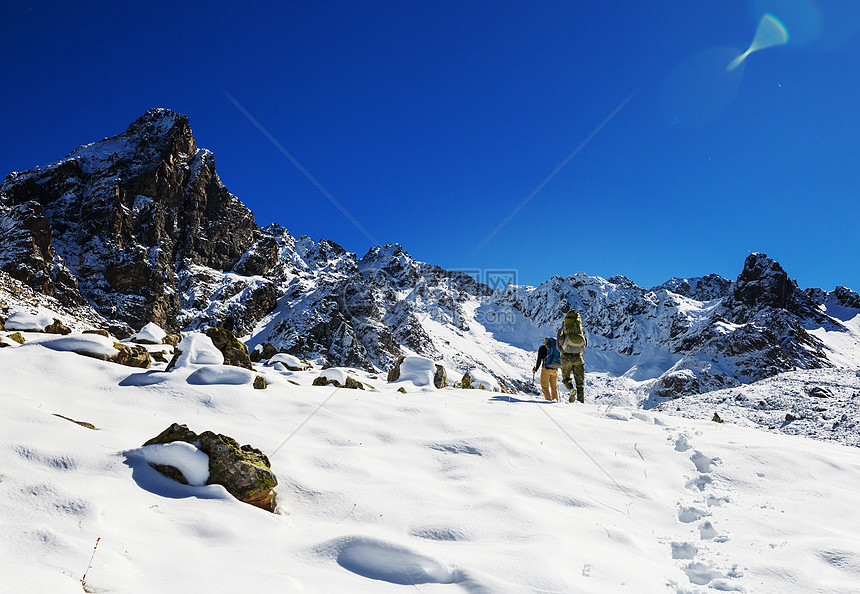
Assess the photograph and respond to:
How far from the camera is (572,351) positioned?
41.5 ft

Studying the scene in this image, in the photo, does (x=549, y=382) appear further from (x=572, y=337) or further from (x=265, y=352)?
(x=265, y=352)

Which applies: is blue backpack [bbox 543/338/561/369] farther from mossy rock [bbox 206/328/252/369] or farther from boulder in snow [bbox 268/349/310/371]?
mossy rock [bbox 206/328/252/369]

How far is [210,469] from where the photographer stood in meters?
4.49

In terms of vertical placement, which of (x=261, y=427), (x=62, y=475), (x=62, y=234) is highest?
(x=62, y=234)

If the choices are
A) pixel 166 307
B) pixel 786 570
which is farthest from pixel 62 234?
pixel 786 570

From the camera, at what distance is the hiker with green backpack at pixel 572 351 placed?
12492 millimetres

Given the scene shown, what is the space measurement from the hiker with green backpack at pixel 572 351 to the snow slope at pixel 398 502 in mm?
4607

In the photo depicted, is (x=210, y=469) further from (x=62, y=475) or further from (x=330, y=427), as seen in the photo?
(x=330, y=427)

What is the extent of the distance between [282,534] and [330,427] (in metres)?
2.95

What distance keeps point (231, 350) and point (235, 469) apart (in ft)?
28.7

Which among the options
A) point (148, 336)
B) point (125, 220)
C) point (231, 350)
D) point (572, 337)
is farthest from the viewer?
point (125, 220)

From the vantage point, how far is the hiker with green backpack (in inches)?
492

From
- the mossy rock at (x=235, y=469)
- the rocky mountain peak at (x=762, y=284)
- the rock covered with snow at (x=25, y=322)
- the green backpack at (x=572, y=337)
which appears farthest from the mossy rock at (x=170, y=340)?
the rocky mountain peak at (x=762, y=284)

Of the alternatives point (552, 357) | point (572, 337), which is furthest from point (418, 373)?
point (572, 337)
